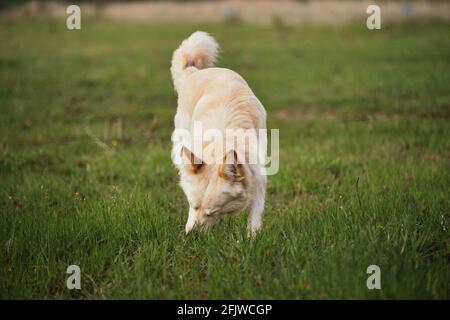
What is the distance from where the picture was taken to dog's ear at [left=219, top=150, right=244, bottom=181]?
3.87 metres

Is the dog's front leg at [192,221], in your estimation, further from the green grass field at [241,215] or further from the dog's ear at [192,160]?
the dog's ear at [192,160]

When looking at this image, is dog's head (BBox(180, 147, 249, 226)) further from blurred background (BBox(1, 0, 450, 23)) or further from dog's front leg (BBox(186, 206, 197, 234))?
blurred background (BBox(1, 0, 450, 23))

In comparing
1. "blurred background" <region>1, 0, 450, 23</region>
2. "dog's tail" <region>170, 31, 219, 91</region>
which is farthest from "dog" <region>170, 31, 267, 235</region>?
"blurred background" <region>1, 0, 450, 23</region>

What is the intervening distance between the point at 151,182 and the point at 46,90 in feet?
21.3

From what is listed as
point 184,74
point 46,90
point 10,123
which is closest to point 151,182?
point 184,74

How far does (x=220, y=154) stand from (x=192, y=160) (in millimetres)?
307

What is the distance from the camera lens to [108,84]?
1224cm

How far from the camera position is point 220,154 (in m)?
4.22

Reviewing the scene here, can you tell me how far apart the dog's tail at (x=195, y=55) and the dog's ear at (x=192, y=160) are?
231 cm

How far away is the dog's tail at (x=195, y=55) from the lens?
6230 millimetres

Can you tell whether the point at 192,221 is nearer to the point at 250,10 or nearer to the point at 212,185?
the point at 212,185

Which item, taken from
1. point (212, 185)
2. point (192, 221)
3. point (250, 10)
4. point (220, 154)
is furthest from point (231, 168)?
point (250, 10)

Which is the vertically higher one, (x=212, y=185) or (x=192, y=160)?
(x=192, y=160)

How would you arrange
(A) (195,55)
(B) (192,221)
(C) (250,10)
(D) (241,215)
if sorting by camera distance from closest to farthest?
(B) (192,221) → (D) (241,215) → (A) (195,55) → (C) (250,10)
